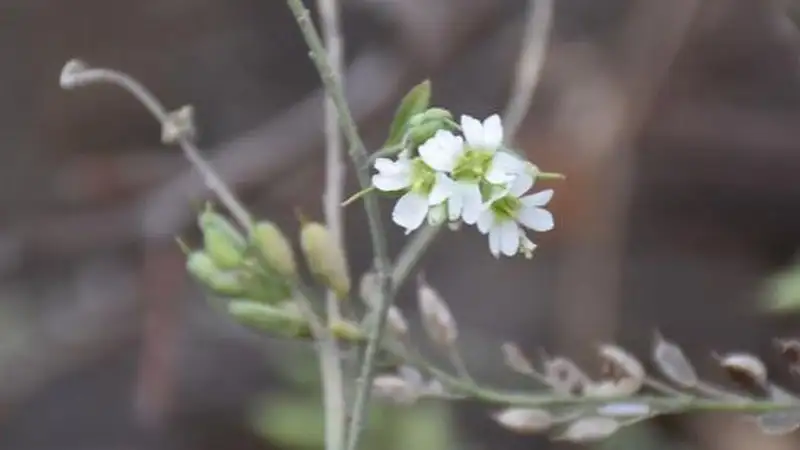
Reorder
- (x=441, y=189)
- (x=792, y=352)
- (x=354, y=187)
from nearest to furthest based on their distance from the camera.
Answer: (x=441, y=189), (x=792, y=352), (x=354, y=187)

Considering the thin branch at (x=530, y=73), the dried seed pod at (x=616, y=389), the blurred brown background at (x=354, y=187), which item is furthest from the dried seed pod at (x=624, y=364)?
the blurred brown background at (x=354, y=187)

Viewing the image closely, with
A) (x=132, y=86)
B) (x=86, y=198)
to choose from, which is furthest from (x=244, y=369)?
(x=132, y=86)

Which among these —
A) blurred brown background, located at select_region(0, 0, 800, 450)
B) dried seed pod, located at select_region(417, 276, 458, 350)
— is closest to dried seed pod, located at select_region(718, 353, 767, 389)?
dried seed pod, located at select_region(417, 276, 458, 350)

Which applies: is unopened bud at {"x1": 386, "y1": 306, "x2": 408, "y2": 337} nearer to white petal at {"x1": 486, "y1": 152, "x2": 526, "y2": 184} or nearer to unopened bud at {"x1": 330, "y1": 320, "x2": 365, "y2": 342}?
unopened bud at {"x1": 330, "y1": 320, "x2": 365, "y2": 342}

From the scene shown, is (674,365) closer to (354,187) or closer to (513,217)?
(513,217)

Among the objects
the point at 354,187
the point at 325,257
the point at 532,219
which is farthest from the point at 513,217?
the point at 354,187

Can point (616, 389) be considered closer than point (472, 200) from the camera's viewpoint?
No

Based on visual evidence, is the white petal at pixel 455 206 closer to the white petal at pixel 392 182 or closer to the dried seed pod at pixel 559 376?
the white petal at pixel 392 182
